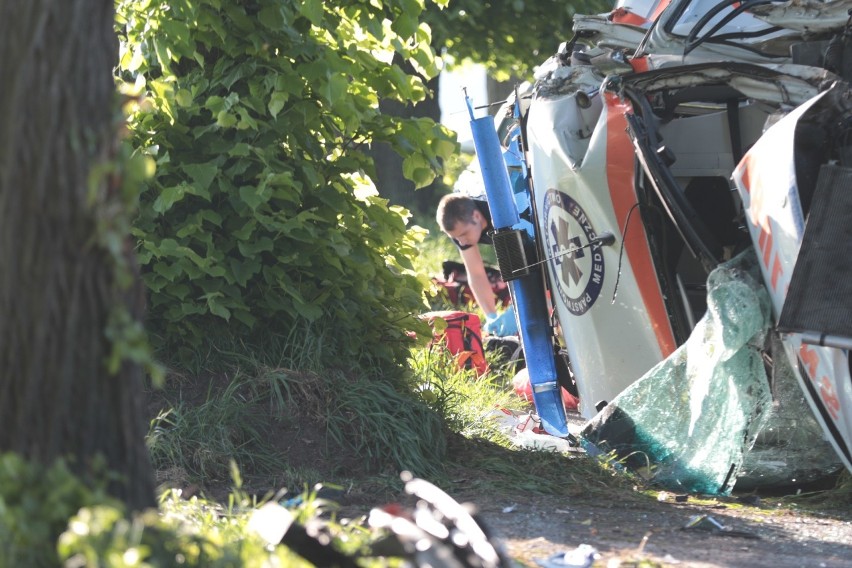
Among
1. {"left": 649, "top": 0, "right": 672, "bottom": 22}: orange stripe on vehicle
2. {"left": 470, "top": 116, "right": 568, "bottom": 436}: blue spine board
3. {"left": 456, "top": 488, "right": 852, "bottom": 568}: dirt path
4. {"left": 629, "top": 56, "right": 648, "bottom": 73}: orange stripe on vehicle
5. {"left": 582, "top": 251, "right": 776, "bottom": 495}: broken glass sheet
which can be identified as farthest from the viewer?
{"left": 649, "top": 0, "right": 672, "bottom": 22}: orange stripe on vehicle

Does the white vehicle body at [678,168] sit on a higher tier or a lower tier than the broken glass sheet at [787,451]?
higher

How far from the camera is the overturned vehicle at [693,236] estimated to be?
4930 millimetres

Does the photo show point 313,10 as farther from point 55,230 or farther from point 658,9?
point 55,230

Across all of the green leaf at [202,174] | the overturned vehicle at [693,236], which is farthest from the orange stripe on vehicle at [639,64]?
the green leaf at [202,174]

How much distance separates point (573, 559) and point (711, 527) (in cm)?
110

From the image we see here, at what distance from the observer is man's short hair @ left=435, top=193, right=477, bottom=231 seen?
916 centimetres

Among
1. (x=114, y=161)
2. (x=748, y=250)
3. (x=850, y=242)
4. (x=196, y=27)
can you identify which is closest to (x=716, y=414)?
(x=748, y=250)

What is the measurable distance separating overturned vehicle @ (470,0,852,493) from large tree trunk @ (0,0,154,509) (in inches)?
113

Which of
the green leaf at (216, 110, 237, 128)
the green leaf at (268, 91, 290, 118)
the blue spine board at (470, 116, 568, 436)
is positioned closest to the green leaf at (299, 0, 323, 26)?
the green leaf at (268, 91, 290, 118)

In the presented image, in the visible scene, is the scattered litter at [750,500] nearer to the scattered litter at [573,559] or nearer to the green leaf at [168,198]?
the scattered litter at [573,559]

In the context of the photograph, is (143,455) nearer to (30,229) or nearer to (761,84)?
(30,229)

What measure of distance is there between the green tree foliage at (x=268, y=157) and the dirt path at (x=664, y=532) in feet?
4.24

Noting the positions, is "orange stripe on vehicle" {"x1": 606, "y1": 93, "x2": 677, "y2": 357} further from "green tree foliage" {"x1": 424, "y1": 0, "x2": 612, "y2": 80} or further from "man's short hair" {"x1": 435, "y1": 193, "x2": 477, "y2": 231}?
"green tree foliage" {"x1": 424, "y1": 0, "x2": 612, "y2": 80}

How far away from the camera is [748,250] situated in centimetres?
543
